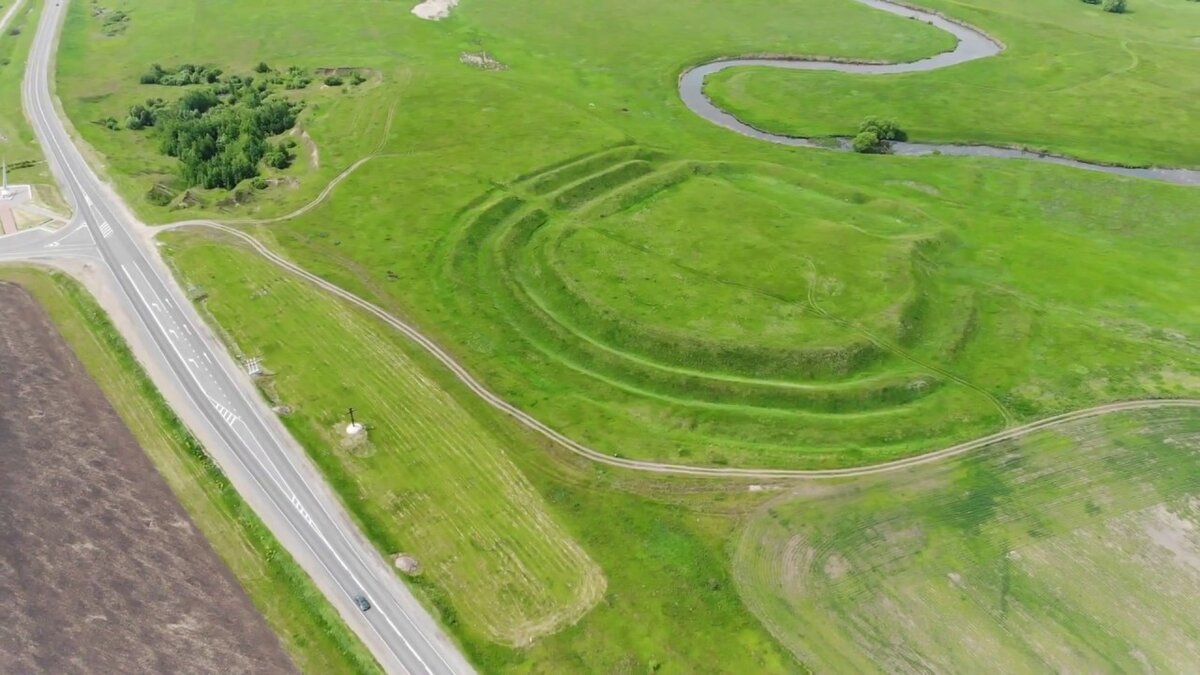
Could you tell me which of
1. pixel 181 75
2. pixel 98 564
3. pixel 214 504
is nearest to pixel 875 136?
pixel 214 504

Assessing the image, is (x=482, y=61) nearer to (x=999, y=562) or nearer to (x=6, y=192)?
(x=6, y=192)

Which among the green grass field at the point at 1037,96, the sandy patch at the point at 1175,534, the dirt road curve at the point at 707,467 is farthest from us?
the green grass field at the point at 1037,96

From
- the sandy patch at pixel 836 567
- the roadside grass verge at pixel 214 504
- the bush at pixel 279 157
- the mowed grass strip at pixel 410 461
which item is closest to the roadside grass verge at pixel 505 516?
the mowed grass strip at pixel 410 461

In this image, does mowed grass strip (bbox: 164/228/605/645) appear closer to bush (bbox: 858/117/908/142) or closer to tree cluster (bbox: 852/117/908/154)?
tree cluster (bbox: 852/117/908/154)

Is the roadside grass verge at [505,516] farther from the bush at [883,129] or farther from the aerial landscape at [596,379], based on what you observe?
the bush at [883,129]

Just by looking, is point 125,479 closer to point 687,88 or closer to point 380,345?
point 380,345

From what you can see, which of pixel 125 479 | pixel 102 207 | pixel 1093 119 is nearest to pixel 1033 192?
pixel 1093 119
